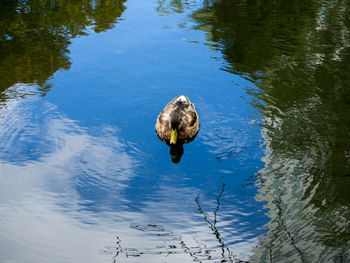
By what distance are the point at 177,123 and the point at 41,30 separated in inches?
222

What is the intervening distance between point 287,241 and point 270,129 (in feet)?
7.86

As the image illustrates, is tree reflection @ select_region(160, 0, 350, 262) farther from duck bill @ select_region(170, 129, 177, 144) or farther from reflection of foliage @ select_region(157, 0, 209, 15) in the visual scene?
duck bill @ select_region(170, 129, 177, 144)

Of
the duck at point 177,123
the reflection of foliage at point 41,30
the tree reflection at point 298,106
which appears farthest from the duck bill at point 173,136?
the reflection of foliage at point 41,30

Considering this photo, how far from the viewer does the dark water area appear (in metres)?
5.09

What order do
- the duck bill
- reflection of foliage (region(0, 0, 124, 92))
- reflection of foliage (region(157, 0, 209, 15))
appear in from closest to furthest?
the duck bill, reflection of foliage (region(0, 0, 124, 92)), reflection of foliage (region(157, 0, 209, 15))

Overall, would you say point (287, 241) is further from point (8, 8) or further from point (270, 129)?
point (8, 8)

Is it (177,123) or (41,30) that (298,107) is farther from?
(41,30)

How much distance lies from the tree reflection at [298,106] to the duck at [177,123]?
114 cm

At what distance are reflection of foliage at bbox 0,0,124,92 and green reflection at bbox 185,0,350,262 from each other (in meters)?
2.80

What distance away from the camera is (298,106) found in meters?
7.58

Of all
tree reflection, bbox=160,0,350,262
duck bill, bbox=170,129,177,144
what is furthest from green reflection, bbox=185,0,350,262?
duck bill, bbox=170,129,177,144

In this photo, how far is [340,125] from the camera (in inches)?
280

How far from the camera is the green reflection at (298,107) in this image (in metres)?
5.12

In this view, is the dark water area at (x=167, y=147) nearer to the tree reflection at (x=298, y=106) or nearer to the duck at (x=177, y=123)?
the tree reflection at (x=298, y=106)
